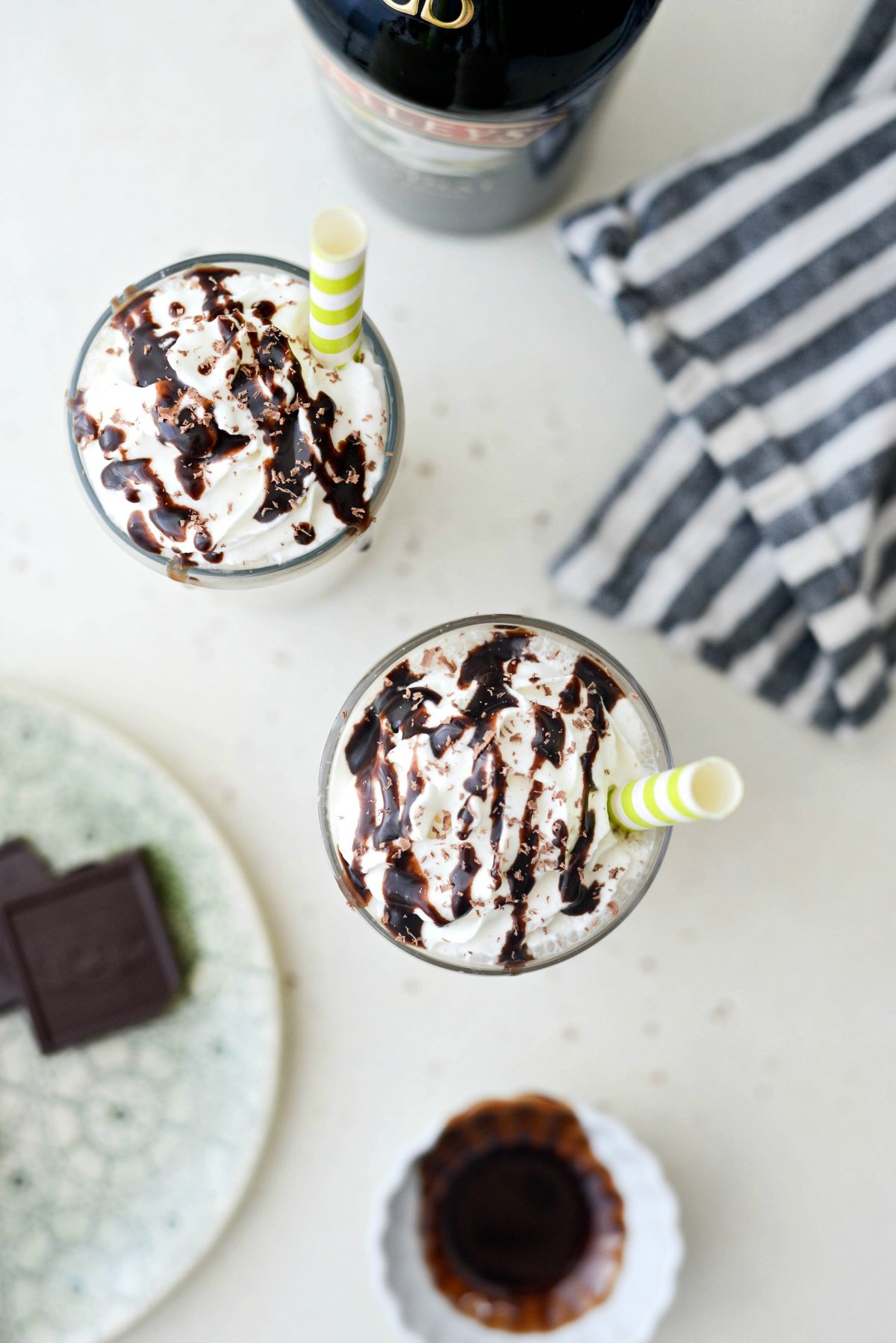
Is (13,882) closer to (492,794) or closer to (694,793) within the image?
(492,794)

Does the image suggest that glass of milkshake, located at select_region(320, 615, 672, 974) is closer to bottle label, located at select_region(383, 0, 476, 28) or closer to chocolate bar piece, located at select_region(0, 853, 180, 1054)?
chocolate bar piece, located at select_region(0, 853, 180, 1054)

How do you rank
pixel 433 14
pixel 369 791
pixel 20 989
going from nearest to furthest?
pixel 433 14, pixel 369 791, pixel 20 989

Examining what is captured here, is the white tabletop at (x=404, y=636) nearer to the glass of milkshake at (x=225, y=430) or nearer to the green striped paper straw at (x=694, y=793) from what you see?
the glass of milkshake at (x=225, y=430)

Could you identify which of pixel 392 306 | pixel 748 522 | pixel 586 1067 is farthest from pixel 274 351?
pixel 586 1067

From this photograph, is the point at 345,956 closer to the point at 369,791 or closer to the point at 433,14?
the point at 369,791

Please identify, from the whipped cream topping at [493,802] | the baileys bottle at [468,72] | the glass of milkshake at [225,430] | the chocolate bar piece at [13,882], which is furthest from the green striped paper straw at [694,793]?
the chocolate bar piece at [13,882]

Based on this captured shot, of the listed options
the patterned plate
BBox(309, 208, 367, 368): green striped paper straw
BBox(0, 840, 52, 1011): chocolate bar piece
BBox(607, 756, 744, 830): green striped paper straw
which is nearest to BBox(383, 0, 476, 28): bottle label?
BBox(309, 208, 367, 368): green striped paper straw
